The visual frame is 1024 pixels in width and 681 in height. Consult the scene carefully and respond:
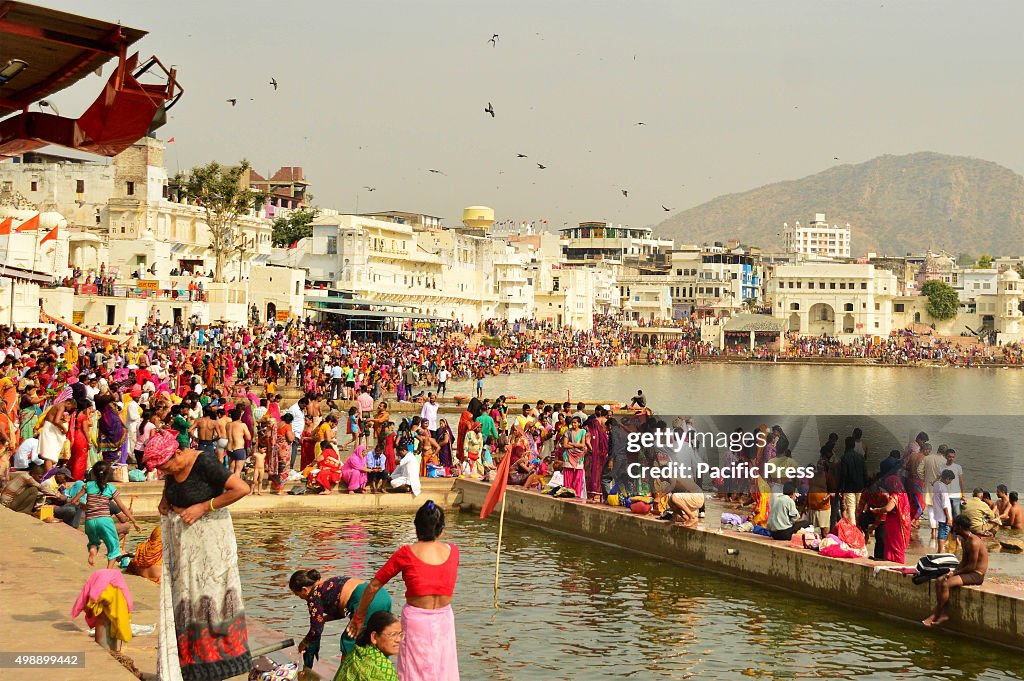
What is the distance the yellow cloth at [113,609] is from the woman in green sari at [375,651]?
1.98m

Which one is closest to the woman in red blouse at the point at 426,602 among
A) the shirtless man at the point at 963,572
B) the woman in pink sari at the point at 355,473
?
the shirtless man at the point at 963,572

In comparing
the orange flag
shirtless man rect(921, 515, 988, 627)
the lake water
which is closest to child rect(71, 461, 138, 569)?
the lake water

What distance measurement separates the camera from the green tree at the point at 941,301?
12700cm

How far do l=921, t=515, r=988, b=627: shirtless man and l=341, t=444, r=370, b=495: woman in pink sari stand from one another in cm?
926

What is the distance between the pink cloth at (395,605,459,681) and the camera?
740 centimetres

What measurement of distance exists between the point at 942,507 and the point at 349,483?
885 cm

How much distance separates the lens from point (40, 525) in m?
13.5

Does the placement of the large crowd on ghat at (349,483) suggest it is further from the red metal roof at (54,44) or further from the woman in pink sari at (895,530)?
the red metal roof at (54,44)

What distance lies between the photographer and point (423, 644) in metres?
7.40

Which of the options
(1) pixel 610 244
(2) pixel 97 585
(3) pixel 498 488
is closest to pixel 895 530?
(3) pixel 498 488

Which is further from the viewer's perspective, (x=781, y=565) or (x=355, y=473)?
(x=355, y=473)

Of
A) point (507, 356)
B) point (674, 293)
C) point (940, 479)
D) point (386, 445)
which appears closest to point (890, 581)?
point (940, 479)

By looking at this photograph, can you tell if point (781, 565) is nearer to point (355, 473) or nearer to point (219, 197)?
point (355, 473)

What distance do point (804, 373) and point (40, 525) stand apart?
87.7 metres
